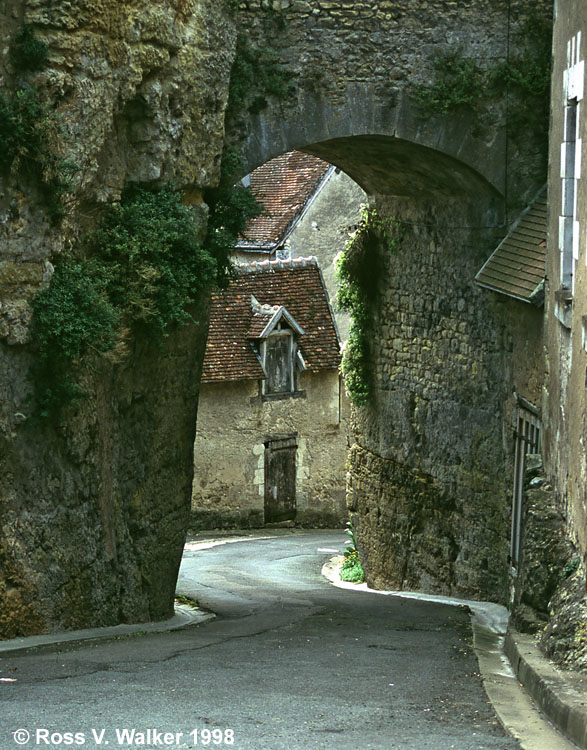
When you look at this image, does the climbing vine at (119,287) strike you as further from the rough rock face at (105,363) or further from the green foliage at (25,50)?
the green foliage at (25,50)

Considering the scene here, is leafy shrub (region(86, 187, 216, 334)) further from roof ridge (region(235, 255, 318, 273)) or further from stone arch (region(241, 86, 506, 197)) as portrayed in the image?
roof ridge (region(235, 255, 318, 273))

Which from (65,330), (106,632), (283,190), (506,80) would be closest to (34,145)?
(65,330)

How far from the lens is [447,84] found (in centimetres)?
1065

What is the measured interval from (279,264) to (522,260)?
12412mm

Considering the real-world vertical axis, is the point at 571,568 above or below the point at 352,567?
above

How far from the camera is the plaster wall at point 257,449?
21.6 meters

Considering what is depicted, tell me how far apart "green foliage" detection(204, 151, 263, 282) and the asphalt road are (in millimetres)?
3325

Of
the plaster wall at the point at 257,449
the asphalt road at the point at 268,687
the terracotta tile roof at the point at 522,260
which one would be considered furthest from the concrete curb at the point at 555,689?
the plaster wall at the point at 257,449

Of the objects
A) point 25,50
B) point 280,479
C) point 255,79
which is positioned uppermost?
point 255,79

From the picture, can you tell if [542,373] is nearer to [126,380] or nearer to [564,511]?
[564,511]

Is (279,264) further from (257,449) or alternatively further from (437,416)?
(437,416)

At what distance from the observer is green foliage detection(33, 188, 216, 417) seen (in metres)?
8.21

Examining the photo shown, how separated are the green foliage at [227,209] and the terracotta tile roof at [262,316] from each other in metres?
10.6

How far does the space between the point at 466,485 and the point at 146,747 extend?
7.83 metres
